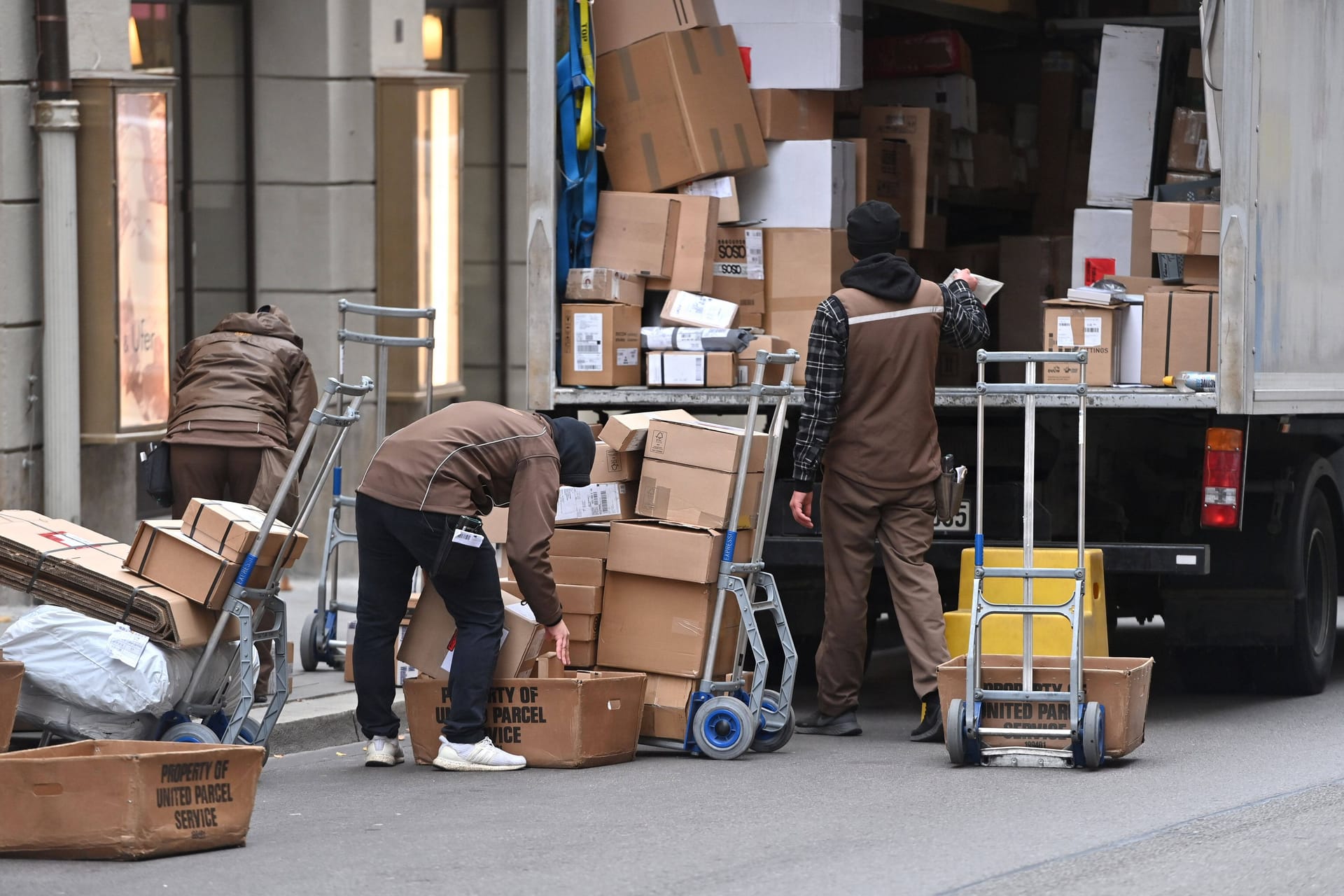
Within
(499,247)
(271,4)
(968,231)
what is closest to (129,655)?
(968,231)

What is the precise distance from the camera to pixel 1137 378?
838 centimetres

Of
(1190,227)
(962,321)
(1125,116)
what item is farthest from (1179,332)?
(1125,116)

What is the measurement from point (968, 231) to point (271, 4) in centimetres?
447

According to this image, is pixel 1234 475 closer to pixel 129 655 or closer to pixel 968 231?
pixel 968 231

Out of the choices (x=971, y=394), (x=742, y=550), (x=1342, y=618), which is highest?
(x=971, y=394)

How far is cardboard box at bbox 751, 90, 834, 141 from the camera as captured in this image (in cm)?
905

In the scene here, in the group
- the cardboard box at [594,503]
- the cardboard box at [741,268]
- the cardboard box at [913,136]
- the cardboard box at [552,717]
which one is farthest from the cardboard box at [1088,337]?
the cardboard box at [552,717]

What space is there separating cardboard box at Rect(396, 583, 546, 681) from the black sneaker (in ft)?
4.75

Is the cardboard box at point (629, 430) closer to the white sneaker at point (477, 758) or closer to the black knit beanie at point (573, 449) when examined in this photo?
the black knit beanie at point (573, 449)

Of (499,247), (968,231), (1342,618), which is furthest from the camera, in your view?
(499,247)

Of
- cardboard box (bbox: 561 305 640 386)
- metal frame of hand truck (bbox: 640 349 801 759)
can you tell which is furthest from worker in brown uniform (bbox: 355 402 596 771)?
cardboard box (bbox: 561 305 640 386)

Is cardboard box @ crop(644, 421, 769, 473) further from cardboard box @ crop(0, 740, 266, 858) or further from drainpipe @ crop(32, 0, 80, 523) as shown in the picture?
drainpipe @ crop(32, 0, 80, 523)

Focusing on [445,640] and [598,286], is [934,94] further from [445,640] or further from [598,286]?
[445,640]

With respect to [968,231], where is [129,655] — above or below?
below
